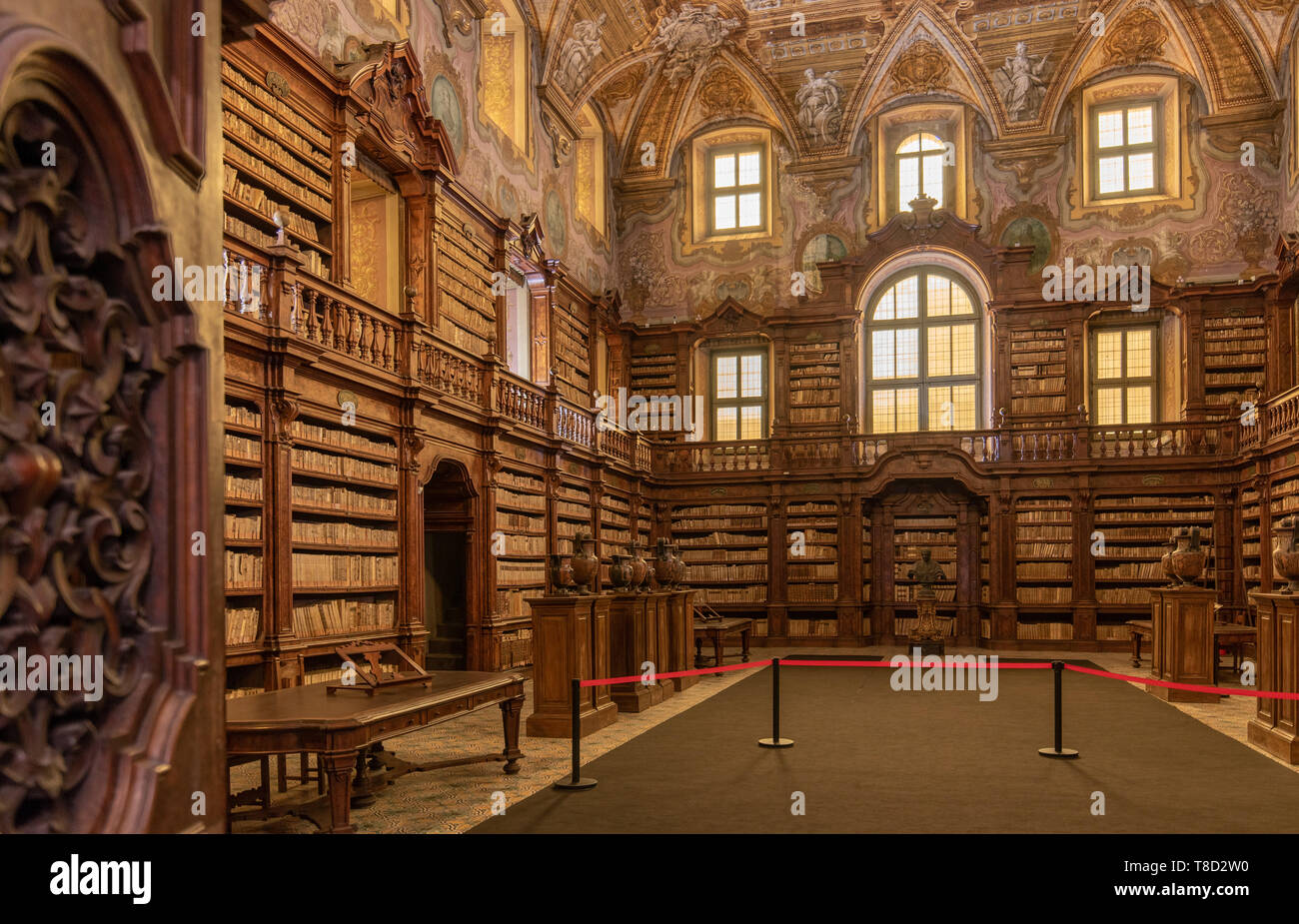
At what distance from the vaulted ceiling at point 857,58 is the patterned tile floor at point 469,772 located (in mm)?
10168

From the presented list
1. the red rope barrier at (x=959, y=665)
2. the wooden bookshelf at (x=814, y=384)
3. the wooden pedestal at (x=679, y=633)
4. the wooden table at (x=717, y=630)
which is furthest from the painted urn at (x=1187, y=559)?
the wooden bookshelf at (x=814, y=384)

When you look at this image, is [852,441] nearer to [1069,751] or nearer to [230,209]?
[1069,751]

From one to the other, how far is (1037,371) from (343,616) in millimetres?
12512

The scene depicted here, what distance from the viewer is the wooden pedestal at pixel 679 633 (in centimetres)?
1025

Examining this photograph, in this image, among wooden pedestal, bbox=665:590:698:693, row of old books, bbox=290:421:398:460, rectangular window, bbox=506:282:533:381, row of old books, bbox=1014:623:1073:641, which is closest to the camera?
row of old books, bbox=290:421:398:460

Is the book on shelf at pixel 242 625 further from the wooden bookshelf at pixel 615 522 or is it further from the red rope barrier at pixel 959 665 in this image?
the wooden bookshelf at pixel 615 522

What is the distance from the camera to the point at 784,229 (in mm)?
18359

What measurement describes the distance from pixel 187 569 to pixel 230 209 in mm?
6948

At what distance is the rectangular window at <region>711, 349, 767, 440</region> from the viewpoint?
60.1ft

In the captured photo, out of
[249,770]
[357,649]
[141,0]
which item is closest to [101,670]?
[141,0]

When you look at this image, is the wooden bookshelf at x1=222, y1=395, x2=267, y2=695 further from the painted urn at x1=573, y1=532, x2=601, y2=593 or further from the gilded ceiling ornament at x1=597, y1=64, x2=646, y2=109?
the gilded ceiling ornament at x1=597, y1=64, x2=646, y2=109

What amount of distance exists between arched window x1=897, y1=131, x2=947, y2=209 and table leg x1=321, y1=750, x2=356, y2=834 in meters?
15.8

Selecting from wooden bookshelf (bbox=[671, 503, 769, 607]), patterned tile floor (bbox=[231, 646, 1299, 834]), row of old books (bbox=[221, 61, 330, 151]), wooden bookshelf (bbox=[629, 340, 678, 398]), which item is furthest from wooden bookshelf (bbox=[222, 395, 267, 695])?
wooden bookshelf (bbox=[629, 340, 678, 398])

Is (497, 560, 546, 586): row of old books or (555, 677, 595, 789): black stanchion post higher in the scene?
(497, 560, 546, 586): row of old books
